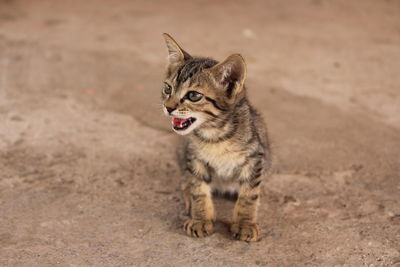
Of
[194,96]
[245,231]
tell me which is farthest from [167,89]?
[245,231]

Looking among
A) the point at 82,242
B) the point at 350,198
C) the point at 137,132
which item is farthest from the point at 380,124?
the point at 82,242

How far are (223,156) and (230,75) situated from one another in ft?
1.96

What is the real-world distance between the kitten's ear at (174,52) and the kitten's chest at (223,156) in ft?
A: 2.35

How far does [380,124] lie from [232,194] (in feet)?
7.67

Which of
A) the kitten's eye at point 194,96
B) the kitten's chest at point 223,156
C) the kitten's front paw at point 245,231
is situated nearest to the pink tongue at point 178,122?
the kitten's eye at point 194,96

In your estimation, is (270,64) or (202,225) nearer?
(202,225)

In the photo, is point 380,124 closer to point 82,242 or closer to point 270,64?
point 270,64

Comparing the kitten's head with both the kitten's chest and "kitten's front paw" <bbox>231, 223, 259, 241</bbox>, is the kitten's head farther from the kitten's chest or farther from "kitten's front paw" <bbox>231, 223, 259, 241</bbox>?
"kitten's front paw" <bbox>231, 223, 259, 241</bbox>

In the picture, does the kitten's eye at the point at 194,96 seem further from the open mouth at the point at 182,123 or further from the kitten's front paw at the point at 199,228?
the kitten's front paw at the point at 199,228

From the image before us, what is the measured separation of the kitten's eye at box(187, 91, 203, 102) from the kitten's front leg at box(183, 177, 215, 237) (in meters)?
0.65

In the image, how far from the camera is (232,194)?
15.3ft

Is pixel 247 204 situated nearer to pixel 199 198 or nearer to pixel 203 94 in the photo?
pixel 199 198

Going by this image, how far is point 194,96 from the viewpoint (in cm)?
391

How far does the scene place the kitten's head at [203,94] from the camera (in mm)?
3869
